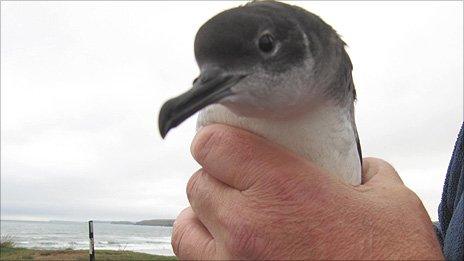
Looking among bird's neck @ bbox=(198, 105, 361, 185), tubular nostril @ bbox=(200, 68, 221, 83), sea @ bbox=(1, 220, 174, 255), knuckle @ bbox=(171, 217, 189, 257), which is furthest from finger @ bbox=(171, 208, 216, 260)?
sea @ bbox=(1, 220, 174, 255)

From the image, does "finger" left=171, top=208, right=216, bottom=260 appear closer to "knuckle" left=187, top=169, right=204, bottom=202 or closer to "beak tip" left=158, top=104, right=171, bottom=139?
"knuckle" left=187, top=169, right=204, bottom=202

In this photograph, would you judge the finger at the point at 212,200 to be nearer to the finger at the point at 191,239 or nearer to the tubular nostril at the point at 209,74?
the finger at the point at 191,239

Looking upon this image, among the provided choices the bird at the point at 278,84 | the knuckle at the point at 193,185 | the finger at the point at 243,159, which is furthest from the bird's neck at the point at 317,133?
the knuckle at the point at 193,185

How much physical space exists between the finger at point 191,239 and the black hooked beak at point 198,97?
58cm

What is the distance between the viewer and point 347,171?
2799mm

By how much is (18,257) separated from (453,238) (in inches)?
931

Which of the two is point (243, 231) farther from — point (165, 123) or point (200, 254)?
point (165, 123)

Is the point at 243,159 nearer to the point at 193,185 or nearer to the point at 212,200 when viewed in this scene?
the point at 212,200

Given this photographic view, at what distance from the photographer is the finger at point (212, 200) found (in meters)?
2.22

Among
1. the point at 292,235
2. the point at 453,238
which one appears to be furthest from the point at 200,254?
the point at 453,238

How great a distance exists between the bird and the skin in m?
0.19

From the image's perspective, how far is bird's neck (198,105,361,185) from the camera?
252 cm

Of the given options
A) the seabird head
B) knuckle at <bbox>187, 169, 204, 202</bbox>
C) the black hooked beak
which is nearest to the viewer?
the black hooked beak

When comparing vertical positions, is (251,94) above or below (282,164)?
above
